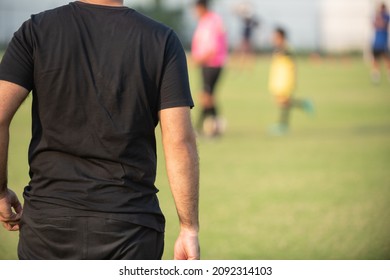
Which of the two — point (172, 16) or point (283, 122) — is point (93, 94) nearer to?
point (283, 122)

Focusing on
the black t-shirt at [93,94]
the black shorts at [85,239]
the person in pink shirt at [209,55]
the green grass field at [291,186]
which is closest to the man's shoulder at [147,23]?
the black t-shirt at [93,94]

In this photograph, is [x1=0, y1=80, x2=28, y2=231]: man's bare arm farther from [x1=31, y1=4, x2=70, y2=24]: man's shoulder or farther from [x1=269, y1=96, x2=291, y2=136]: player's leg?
[x1=269, y1=96, x2=291, y2=136]: player's leg

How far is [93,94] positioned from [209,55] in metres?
11.1

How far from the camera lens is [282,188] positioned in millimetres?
9391

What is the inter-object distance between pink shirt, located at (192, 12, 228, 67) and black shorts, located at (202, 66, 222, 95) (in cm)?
10

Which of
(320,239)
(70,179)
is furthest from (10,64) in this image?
(320,239)

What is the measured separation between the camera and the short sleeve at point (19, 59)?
285cm

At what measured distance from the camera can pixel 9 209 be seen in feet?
10.3

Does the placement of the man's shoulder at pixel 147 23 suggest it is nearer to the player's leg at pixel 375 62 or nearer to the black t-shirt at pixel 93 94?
the black t-shirt at pixel 93 94

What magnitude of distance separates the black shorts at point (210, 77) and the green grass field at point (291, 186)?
0.93 m

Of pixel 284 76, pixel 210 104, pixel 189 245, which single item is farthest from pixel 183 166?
pixel 284 76

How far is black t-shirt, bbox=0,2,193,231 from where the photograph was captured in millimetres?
2859

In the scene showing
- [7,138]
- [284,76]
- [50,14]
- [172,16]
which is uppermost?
[50,14]

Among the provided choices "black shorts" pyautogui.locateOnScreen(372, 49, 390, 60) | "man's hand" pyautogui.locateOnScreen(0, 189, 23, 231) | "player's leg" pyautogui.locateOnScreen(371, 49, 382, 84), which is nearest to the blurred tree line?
"player's leg" pyautogui.locateOnScreen(371, 49, 382, 84)
